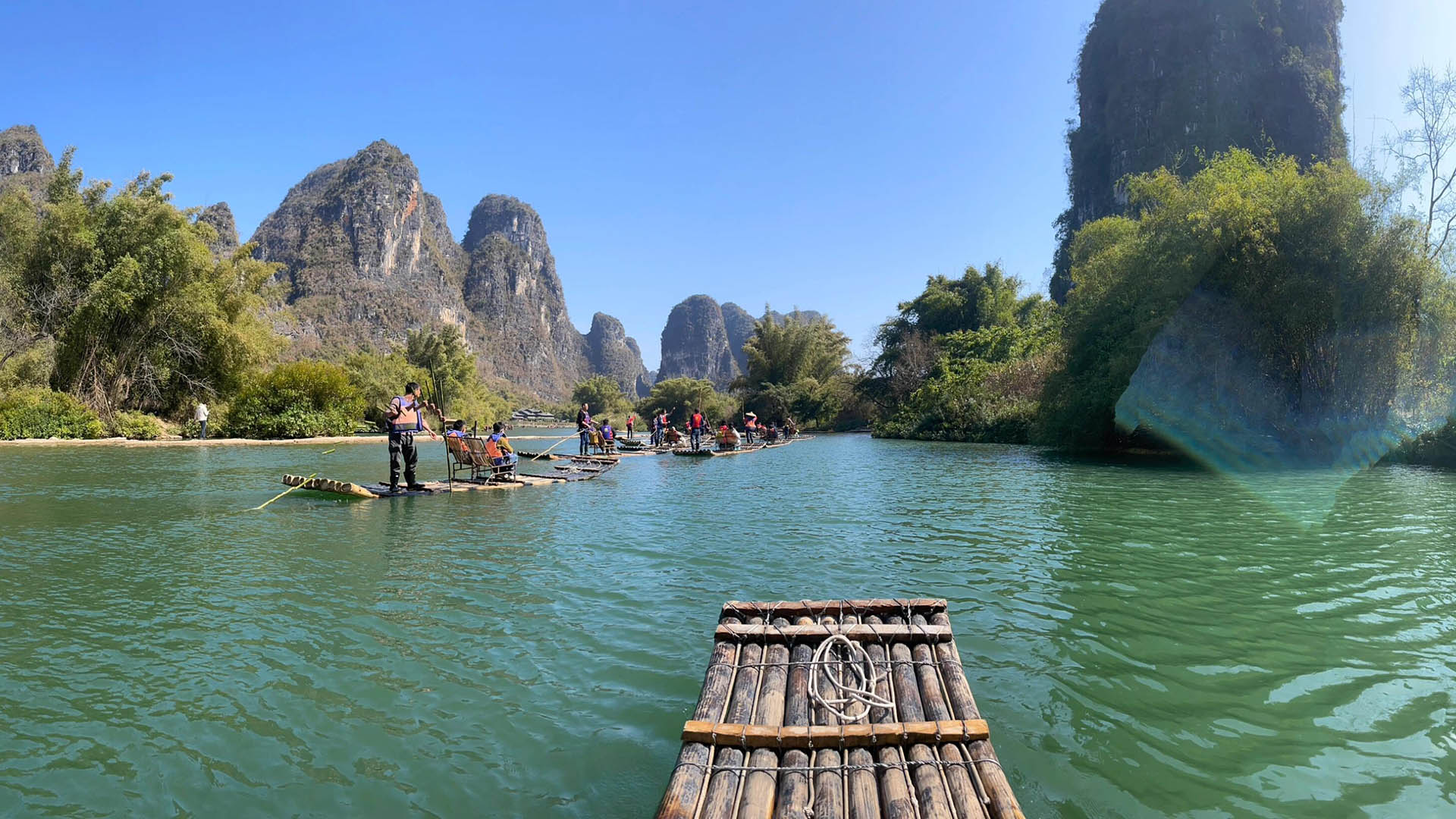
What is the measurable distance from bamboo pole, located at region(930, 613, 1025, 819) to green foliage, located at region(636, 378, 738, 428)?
67.0 metres

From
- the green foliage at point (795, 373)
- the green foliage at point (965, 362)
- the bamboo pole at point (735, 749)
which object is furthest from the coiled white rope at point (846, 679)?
the green foliage at point (795, 373)

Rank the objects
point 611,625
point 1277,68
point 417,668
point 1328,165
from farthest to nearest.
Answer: point 1277,68 → point 1328,165 → point 611,625 → point 417,668

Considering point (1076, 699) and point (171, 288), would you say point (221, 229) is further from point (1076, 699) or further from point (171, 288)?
point (1076, 699)

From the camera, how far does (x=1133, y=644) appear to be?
5.75 metres

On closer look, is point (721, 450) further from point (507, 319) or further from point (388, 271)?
point (507, 319)

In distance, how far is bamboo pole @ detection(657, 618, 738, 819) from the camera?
9.50 ft

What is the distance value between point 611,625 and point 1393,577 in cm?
817

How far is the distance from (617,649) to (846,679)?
7.43ft

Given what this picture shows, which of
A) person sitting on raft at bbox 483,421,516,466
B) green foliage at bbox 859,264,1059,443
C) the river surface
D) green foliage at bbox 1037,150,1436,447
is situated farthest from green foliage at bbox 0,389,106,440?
green foliage at bbox 859,264,1059,443

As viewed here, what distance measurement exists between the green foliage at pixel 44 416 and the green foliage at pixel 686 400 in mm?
48325

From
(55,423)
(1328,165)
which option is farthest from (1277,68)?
(55,423)

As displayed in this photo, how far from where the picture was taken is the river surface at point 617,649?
3.72 metres

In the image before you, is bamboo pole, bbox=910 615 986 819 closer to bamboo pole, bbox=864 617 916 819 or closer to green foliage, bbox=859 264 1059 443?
bamboo pole, bbox=864 617 916 819

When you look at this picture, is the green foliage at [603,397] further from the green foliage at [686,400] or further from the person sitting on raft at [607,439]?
the person sitting on raft at [607,439]
